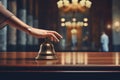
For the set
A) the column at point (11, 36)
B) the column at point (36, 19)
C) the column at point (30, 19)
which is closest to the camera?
the column at point (11, 36)

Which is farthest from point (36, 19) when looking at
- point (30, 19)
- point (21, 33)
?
point (21, 33)

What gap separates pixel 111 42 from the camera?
18.5 metres

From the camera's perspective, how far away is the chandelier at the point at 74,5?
58.5 ft

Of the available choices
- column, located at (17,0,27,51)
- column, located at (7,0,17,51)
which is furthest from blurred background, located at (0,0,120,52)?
column, located at (7,0,17,51)

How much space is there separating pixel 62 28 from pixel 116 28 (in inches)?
121

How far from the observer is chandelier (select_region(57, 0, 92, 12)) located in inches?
702

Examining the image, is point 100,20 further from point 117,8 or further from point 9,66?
point 9,66

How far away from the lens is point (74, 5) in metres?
18.5

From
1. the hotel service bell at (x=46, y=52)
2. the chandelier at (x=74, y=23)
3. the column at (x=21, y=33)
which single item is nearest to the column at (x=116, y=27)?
the chandelier at (x=74, y=23)

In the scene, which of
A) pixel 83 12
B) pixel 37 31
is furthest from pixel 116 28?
pixel 37 31

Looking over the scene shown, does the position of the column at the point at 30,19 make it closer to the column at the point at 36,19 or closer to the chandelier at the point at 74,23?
the column at the point at 36,19

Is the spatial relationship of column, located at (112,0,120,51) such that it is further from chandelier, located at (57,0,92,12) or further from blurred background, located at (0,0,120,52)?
chandelier, located at (57,0,92,12)

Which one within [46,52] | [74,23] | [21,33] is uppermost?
[74,23]

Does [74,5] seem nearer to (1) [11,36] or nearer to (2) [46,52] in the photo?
(1) [11,36]
